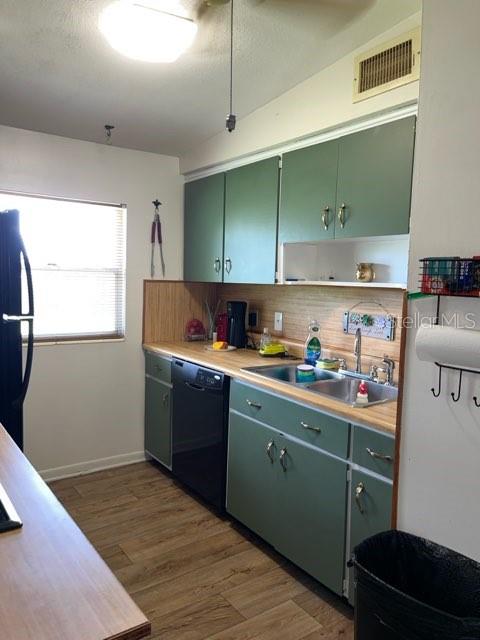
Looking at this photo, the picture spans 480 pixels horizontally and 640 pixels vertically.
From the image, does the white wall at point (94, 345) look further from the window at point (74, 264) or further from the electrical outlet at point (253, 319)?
the electrical outlet at point (253, 319)

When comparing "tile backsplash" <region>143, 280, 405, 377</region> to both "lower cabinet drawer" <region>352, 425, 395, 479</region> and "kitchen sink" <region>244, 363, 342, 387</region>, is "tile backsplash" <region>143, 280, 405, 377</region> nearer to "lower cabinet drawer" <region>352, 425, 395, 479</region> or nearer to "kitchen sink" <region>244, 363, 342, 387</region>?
"kitchen sink" <region>244, 363, 342, 387</region>

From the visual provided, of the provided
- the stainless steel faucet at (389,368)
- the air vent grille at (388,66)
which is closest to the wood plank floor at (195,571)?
the stainless steel faucet at (389,368)

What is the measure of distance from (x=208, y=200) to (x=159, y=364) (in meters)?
1.20

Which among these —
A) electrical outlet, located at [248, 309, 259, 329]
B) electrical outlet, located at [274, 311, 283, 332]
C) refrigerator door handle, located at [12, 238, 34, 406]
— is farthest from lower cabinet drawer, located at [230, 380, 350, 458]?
refrigerator door handle, located at [12, 238, 34, 406]

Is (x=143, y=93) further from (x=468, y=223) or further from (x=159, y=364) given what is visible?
(x=468, y=223)

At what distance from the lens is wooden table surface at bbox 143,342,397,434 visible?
1.89 m

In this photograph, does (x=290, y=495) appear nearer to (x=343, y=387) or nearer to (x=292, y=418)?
Result: (x=292, y=418)

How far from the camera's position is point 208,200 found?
11.1ft

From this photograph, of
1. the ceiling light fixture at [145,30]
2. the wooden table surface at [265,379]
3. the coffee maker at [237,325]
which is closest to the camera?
the ceiling light fixture at [145,30]

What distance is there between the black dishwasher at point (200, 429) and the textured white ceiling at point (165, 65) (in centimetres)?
153

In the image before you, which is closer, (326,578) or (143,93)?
(326,578)

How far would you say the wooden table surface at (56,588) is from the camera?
0.79 metres

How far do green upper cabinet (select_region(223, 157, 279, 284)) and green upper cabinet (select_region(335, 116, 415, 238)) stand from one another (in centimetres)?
54

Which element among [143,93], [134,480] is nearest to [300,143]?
[143,93]
